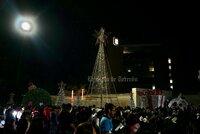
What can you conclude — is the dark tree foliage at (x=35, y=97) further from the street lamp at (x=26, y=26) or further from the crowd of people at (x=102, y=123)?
the street lamp at (x=26, y=26)

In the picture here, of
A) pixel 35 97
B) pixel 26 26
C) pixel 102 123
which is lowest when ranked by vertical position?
pixel 102 123

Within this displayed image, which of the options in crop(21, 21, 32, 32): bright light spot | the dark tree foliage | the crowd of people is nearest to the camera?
the crowd of people

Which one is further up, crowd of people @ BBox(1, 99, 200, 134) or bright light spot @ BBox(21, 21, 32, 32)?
bright light spot @ BBox(21, 21, 32, 32)

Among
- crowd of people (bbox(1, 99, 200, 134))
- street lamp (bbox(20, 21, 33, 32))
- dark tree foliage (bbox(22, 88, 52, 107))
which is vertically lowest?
crowd of people (bbox(1, 99, 200, 134))

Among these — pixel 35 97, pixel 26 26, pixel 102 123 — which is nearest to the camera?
pixel 102 123

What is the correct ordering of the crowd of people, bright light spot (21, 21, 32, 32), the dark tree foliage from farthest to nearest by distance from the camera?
the dark tree foliage < bright light spot (21, 21, 32, 32) < the crowd of people

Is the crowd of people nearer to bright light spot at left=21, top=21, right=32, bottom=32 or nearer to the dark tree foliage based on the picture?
bright light spot at left=21, top=21, right=32, bottom=32

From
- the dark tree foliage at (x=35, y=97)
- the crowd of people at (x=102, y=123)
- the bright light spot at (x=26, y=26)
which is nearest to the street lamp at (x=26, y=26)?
the bright light spot at (x=26, y=26)

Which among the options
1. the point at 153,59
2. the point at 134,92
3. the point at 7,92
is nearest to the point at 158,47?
the point at 153,59

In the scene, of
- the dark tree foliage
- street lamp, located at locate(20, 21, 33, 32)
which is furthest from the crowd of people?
the dark tree foliage

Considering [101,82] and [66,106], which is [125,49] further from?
[66,106]

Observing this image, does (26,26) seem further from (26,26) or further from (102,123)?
(102,123)

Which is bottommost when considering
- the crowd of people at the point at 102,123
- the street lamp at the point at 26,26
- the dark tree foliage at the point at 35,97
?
the crowd of people at the point at 102,123

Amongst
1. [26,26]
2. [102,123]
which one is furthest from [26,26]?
[102,123]
